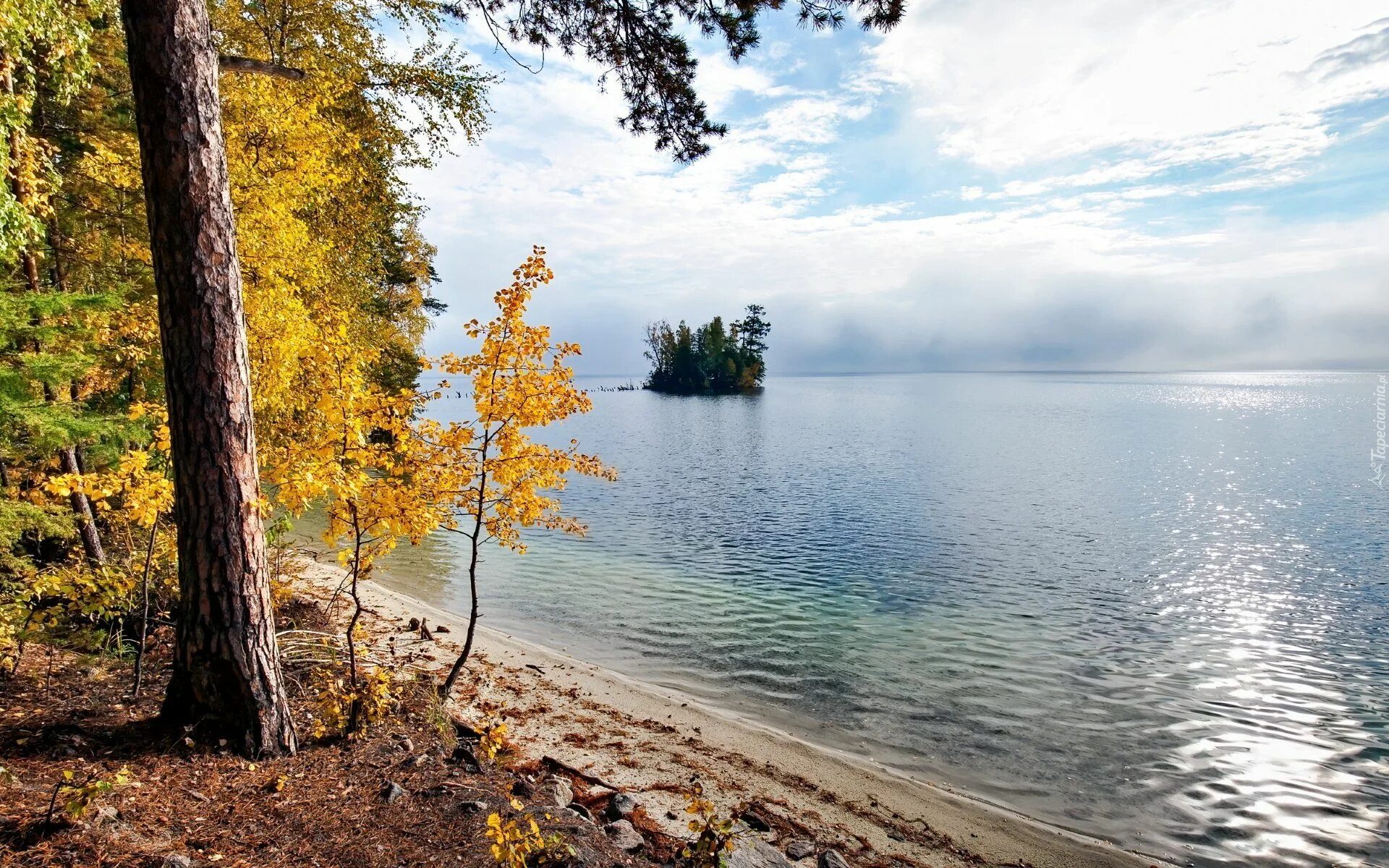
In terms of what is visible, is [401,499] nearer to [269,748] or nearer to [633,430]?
[269,748]

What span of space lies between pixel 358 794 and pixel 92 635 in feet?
13.4

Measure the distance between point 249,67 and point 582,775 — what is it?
22.4ft

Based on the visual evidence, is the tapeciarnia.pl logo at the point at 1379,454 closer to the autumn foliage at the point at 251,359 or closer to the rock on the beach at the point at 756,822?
the rock on the beach at the point at 756,822

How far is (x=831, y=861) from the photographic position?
17.6ft

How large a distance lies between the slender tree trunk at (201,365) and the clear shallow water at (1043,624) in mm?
6724

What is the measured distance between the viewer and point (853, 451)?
43.9m

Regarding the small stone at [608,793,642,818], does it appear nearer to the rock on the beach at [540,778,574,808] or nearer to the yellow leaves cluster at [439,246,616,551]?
the rock on the beach at [540,778,574,808]

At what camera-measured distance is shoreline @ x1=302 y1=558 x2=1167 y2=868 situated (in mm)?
6336

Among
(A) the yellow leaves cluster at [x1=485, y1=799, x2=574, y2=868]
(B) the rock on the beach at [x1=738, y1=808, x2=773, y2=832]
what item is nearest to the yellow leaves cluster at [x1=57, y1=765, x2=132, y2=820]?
(A) the yellow leaves cluster at [x1=485, y1=799, x2=574, y2=868]

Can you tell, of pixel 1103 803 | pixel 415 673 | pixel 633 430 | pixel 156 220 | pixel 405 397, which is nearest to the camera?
pixel 156 220

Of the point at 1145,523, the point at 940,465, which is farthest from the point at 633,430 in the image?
the point at 1145,523

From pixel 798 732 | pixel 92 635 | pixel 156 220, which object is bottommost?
pixel 798 732

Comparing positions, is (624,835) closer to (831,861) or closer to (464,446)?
(831,861)

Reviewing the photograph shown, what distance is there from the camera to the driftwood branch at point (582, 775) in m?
6.25
